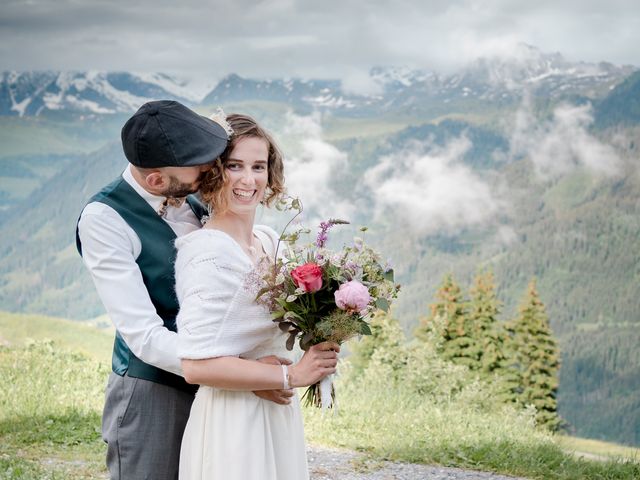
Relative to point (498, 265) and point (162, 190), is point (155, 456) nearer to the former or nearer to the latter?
point (162, 190)

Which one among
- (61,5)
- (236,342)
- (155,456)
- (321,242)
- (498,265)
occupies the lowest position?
(498,265)

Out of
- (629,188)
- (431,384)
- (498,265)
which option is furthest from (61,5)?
(431,384)

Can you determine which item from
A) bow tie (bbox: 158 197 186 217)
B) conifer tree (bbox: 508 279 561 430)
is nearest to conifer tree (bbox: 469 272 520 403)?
conifer tree (bbox: 508 279 561 430)

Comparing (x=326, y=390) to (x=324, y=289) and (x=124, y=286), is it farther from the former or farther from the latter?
(x=124, y=286)

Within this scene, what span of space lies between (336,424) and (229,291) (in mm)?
5253

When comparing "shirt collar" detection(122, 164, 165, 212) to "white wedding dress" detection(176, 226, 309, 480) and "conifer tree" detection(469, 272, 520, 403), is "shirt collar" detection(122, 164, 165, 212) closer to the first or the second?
"white wedding dress" detection(176, 226, 309, 480)

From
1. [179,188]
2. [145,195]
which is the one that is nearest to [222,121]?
[179,188]

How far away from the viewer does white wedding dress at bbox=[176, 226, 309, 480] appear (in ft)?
8.50

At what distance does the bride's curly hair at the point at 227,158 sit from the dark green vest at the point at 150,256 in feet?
0.62

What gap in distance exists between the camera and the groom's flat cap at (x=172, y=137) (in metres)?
2.60

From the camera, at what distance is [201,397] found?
109 inches

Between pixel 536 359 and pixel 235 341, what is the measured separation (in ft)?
123

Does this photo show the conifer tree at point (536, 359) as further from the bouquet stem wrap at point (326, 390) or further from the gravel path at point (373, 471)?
the bouquet stem wrap at point (326, 390)

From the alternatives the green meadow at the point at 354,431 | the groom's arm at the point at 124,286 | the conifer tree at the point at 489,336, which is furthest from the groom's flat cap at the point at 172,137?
the conifer tree at the point at 489,336
